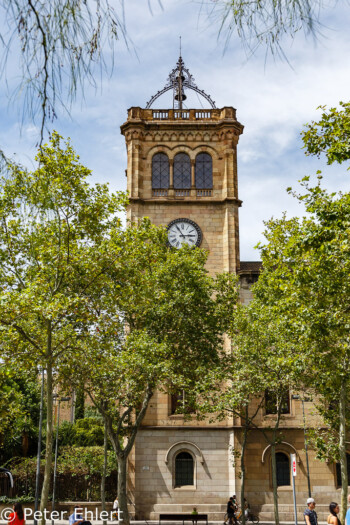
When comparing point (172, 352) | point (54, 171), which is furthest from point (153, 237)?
point (54, 171)

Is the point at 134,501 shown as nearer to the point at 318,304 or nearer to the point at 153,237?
the point at 153,237

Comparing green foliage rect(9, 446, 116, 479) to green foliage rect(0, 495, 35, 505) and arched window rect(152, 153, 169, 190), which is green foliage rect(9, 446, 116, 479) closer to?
green foliage rect(0, 495, 35, 505)

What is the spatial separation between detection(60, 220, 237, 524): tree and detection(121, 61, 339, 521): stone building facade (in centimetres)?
451

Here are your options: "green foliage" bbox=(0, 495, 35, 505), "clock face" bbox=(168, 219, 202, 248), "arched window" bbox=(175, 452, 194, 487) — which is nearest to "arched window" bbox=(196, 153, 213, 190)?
"clock face" bbox=(168, 219, 202, 248)

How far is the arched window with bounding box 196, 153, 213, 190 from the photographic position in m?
38.2

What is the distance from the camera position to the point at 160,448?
106 ft

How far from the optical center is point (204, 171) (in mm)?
38406

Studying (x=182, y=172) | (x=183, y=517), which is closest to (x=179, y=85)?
(x=182, y=172)

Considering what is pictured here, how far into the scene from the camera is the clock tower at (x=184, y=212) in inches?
1256

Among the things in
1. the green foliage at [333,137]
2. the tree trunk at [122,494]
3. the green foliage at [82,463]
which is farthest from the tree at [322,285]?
the green foliage at [82,463]

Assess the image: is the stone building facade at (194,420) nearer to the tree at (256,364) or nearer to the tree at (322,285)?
the tree at (256,364)

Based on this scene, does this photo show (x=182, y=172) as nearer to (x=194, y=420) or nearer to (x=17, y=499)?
(x=194, y=420)

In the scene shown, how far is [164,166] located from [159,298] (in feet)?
49.6

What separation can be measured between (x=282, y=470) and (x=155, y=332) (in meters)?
11.9
